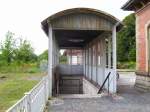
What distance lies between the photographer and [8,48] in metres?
66.4

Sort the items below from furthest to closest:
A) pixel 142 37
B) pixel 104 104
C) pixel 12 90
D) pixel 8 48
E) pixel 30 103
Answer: pixel 8 48, pixel 12 90, pixel 142 37, pixel 104 104, pixel 30 103

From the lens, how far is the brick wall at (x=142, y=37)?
16855mm

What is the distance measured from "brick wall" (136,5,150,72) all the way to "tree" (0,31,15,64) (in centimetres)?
4863

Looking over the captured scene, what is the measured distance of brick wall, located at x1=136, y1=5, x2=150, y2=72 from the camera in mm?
16855

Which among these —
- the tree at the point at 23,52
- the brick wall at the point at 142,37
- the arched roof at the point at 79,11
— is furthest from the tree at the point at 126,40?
the arched roof at the point at 79,11

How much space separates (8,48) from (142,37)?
2029 inches

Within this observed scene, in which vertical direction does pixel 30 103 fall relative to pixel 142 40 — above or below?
below

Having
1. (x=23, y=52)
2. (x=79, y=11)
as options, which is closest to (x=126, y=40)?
(x=23, y=52)

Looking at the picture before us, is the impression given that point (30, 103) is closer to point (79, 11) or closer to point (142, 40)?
point (79, 11)

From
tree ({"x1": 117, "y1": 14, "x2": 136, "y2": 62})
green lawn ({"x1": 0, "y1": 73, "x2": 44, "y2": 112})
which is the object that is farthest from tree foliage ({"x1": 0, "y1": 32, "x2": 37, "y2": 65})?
green lawn ({"x1": 0, "y1": 73, "x2": 44, "y2": 112})

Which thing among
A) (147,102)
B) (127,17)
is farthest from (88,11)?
(127,17)

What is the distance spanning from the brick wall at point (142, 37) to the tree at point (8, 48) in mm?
48625

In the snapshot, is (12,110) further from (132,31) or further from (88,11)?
(132,31)

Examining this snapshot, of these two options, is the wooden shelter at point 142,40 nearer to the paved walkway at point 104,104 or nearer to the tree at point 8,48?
the paved walkway at point 104,104
